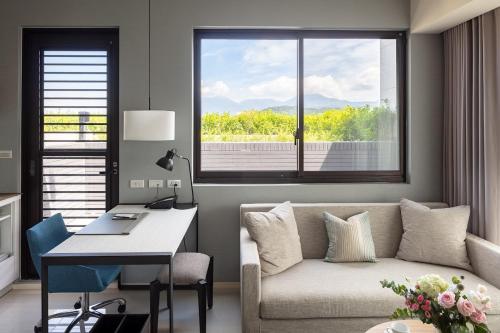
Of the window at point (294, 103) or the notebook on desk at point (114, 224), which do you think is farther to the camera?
the window at point (294, 103)

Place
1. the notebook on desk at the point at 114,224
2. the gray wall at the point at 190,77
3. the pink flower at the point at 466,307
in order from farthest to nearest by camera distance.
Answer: the gray wall at the point at 190,77
the notebook on desk at the point at 114,224
the pink flower at the point at 466,307

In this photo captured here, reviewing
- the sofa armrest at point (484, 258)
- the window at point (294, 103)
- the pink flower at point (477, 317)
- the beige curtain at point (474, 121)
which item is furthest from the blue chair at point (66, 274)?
the beige curtain at point (474, 121)

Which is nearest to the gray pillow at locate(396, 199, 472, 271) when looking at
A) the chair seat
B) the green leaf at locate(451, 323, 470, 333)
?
the green leaf at locate(451, 323, 470, 333)

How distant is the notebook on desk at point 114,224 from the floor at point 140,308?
77cm

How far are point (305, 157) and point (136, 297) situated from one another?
1927 millimetres

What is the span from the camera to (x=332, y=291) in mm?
2527

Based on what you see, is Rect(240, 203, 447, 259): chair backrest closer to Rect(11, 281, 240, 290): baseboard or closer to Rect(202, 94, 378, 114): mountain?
Rect(11, 281, 240, 290): baseboard

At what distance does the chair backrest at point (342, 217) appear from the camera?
322 centimetres

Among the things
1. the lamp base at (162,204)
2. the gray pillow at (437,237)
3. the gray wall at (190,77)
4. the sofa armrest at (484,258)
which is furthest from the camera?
the gray wall at (190,77)

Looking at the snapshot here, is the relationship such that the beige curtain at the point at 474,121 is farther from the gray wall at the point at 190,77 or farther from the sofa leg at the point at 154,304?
the sofa leg at the point at 154,304

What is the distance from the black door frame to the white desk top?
3.29 ft

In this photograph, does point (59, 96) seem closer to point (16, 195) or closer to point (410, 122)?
point (16, 195)

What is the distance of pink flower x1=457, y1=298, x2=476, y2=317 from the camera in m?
1.59

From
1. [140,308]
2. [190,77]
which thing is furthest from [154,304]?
[190,77]
